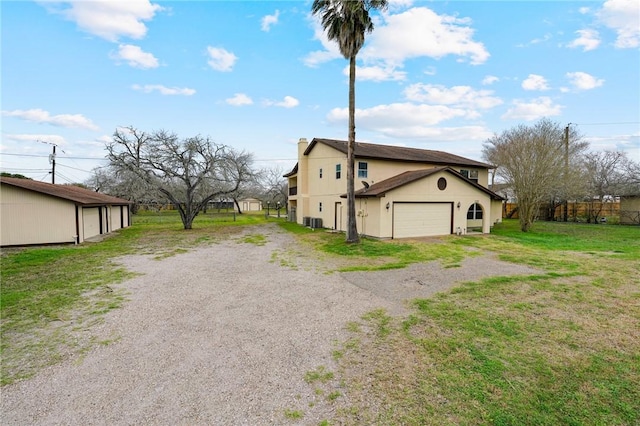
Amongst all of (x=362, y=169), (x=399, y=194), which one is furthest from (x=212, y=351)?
(x=362, y=169)

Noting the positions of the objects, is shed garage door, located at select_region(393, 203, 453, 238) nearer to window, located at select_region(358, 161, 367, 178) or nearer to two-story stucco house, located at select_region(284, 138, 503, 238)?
two-story stucco house, located at select_region(284, 138, 503, 238)

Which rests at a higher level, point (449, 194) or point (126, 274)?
point (449, 194)

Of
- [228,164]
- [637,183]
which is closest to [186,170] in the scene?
[228,164]

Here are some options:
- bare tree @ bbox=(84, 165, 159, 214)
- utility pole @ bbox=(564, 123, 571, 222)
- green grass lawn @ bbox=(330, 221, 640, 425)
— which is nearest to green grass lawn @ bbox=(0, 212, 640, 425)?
green grass lawn @ bbox=(330, 221, 640, 425)

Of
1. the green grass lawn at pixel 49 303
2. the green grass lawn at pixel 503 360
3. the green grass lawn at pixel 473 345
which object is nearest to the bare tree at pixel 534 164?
the green grass lawn at pixel 473 345

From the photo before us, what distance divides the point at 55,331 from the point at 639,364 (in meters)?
8.47

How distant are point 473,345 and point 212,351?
3.74 m

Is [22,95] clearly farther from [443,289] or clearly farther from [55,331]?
[443,289]

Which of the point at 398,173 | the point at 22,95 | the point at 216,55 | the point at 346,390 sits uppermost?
the point at 216,55

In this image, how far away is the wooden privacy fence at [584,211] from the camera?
27.1m

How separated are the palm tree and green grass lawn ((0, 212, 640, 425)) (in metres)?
7.83

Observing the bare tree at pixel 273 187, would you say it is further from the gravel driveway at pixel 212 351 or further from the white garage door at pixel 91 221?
the gravel driveway at pixel 212 351

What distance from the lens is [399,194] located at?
1585cm

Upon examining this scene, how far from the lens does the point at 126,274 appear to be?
28.5 feet
